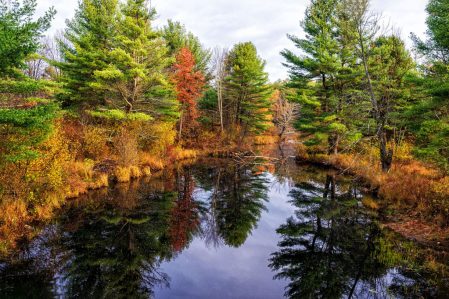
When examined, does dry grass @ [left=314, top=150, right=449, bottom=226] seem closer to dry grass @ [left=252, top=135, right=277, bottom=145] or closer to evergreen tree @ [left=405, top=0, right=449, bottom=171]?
evergreen tree @ [left=405, top=0, right=449, bottom=171]

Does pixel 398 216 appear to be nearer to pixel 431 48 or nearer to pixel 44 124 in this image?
pixel 431 48

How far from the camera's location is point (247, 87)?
2897cm

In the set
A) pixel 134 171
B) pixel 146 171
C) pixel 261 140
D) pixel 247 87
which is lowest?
pixel 146 171

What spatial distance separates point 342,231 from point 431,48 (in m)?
11.8

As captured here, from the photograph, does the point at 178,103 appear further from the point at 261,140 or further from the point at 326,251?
the point at 261,140

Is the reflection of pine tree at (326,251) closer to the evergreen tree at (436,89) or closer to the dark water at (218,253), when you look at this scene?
the dark water at (218,253)

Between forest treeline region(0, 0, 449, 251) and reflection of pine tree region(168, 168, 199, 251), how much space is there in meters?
4.21

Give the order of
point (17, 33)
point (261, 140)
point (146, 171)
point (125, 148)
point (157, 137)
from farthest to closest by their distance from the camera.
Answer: point (261, 140), point (157, 137), point (146, 171), point (125, 148), point (17, 33)

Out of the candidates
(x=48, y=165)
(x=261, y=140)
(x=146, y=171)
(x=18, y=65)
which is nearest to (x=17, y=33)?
(x=18, y=65)

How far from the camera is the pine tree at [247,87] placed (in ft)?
90.1

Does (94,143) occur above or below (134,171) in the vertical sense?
above

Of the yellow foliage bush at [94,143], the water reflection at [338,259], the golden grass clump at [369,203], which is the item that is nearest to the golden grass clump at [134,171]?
the yellow foliage bush at [94,143]

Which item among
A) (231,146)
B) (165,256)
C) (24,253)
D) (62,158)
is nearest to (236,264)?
(165,256)

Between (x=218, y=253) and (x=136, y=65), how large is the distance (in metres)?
13.7
